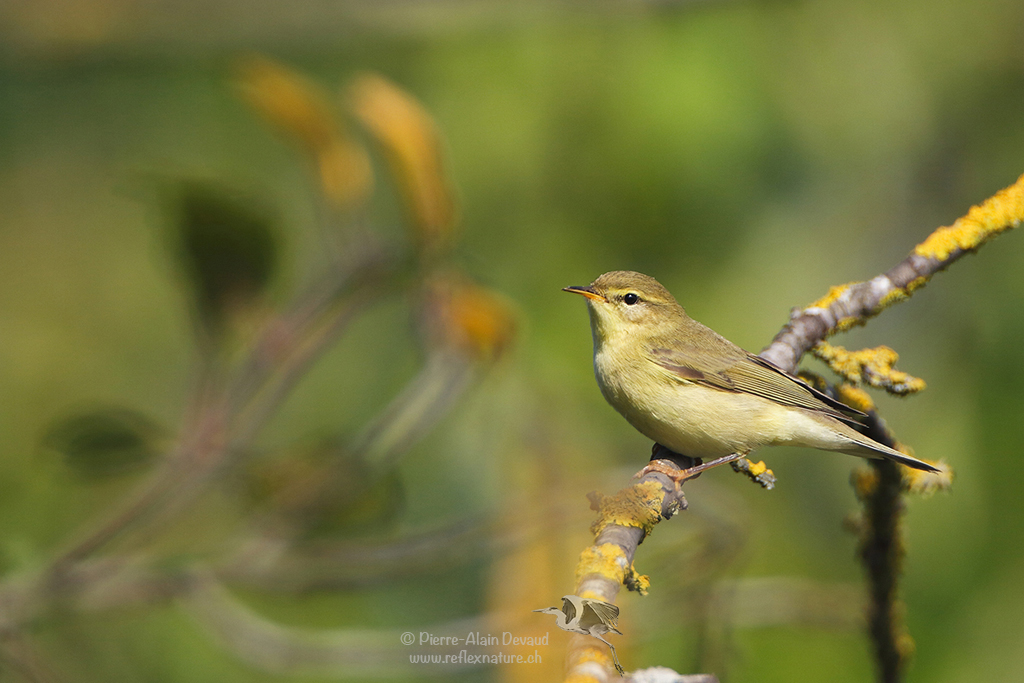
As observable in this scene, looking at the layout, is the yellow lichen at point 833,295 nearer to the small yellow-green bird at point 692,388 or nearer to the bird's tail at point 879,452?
the small yellow-green bird at point 692,388

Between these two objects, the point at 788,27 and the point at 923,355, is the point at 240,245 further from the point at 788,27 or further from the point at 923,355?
the point at 788,27

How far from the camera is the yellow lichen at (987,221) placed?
5.13 ft

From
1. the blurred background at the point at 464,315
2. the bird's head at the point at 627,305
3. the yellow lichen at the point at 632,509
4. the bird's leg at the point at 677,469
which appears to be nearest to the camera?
the yellow lichen at the point at 632,509

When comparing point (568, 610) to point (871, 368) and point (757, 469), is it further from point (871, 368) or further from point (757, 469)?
point (871, 368)

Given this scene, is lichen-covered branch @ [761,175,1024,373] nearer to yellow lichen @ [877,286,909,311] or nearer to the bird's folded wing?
yellow lichen @ [877,286,909,311]

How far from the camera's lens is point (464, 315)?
6.63 feet

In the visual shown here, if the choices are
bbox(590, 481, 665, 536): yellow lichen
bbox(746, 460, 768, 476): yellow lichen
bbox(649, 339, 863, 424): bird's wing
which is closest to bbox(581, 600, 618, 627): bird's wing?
bbox(590, 481, 665, 536): yellow lichen

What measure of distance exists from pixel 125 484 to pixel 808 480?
115 inches

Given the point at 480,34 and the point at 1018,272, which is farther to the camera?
the point at 480,34

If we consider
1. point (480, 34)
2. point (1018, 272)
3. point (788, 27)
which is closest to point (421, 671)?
point (1018, 272)

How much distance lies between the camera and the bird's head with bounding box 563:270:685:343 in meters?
2.09

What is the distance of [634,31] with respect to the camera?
4.12 m

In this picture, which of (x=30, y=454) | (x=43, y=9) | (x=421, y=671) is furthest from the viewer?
(x=43, y=9)

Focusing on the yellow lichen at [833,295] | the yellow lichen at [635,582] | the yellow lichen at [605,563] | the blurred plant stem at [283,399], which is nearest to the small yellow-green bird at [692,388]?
the yellow lichen at [833,295]
